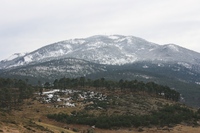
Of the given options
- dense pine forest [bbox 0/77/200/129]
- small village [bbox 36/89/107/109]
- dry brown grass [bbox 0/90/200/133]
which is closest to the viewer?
dry brown grass [bbox 0/90/200/133]

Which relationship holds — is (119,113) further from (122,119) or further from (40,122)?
(40,122)

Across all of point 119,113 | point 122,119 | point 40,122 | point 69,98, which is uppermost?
point 69,98

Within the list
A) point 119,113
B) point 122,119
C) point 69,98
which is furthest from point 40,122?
point 69,98

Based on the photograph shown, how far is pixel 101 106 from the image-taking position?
342 ft

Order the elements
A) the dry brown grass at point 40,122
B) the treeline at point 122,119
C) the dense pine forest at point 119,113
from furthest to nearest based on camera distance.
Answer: the dense pine forest at point 119,113 → the treeline at point 122,119 → the dry brown grass at point 40,122

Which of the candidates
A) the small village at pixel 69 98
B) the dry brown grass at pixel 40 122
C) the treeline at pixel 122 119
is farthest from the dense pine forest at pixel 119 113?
the dry brown grass at pixel 40 122

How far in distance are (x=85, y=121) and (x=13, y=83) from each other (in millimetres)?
82882

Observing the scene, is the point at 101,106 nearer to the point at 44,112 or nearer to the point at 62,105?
the point at 62,105

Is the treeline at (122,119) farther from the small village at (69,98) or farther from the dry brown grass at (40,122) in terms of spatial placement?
the small village at (69,98)

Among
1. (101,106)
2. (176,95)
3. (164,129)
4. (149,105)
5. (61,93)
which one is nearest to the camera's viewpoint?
(164,129)

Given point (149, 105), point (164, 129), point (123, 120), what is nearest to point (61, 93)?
point (149, 105)

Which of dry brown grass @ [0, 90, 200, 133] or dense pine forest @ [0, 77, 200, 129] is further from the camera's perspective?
dense pine forest @ [0, 77, 200, 129]

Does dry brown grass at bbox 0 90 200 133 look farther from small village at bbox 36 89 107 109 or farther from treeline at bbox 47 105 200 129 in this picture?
small village at bbox 36 89 107 109

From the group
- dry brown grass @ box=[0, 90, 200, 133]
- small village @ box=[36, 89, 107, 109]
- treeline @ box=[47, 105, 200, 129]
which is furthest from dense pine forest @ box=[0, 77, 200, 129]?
dry brown grass @ box=[0, 90, 200, 133]
